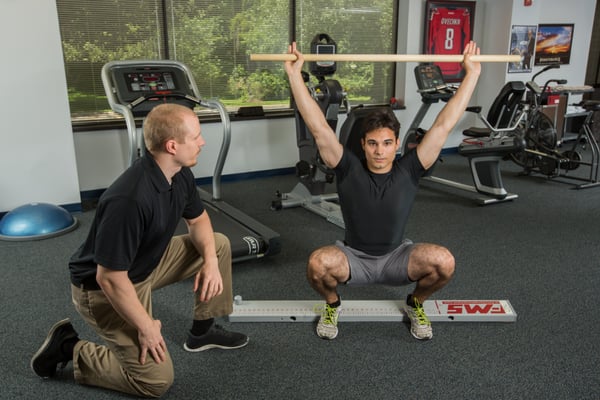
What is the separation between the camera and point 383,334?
7.72ft

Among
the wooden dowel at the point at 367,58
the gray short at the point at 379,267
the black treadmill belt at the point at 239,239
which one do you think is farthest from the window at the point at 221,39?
the gray short at the point at 379,267

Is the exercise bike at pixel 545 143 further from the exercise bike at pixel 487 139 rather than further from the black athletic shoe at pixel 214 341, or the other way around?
the black athletic shoe at pixel 214 341

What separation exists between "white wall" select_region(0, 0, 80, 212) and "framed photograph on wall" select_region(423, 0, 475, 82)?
13.7 feet

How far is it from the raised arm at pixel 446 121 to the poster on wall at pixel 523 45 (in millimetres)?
4715

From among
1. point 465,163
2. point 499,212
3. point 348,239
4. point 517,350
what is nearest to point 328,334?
point 348,239

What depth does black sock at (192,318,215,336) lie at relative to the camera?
7.13ft

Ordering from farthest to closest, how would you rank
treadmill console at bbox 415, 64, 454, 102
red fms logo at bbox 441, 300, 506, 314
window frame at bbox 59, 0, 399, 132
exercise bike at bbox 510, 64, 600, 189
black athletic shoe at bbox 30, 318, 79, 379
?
exercise bike at bbox 510, 64, 600, 189 → treadmill console at bbox 415, 64, 454, 102 → window frame at bbox 59, 0, 399, 132 → red fms logo at bbox 441, 300, 506, 314 → black athletic shoe at bbox 30, 318, 79, 379

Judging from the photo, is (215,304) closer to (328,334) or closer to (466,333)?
(328,334)

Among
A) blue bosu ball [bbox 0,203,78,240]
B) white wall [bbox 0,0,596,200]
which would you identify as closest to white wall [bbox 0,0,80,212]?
white wall [bbox 0,0,596,200]

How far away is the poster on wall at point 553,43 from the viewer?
7.05 meters

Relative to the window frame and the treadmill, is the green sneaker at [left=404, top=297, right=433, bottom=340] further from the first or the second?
the window frame

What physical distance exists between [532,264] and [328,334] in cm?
160

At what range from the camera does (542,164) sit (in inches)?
207

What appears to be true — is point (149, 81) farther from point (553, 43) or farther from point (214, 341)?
point (553, 43)
